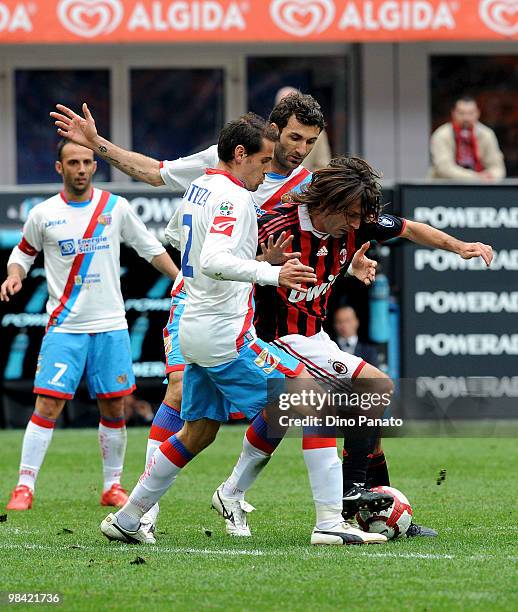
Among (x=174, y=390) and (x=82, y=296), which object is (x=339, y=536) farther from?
(x=82, y=296)

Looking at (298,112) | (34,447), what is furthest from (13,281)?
(298,112)

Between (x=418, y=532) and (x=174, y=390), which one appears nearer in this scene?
(x=418, y=532)

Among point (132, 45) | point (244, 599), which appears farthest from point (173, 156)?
point (244, 599)

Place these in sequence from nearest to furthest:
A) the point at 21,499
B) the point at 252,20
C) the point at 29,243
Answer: the point at 21,499 < the point at 29,243 < the point at 252,20

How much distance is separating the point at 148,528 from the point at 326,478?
1025 mm

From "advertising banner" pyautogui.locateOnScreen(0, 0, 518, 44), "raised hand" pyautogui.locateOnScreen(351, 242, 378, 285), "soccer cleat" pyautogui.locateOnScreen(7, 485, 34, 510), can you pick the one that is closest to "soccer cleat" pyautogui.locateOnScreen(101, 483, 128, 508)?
"soccer cleat" pyautogui.locateOnScreen(7, 485, 34, 510)

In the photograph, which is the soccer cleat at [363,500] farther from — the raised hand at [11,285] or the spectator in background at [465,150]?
the spectator in background at [465,150]

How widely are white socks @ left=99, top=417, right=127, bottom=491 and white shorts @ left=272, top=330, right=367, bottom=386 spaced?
2600 mm

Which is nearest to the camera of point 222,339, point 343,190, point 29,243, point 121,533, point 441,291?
point 222,339

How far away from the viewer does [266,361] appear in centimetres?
669

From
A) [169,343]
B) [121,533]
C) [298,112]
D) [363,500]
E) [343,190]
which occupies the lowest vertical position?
[121,533]

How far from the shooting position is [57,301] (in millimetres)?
9641

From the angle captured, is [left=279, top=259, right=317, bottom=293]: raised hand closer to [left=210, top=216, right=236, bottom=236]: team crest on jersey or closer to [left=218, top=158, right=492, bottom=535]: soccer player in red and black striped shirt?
[left=210, top=216, right=236, bottom=236]: team crest on jersey

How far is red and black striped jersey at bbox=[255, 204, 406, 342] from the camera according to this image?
23.3ft
